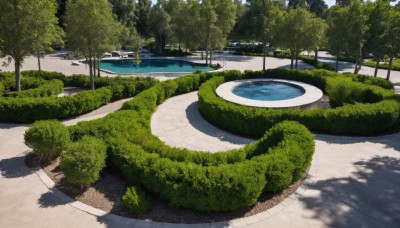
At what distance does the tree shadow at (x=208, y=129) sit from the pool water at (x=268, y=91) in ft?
19.4

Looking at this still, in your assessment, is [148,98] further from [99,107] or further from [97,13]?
[97,13]

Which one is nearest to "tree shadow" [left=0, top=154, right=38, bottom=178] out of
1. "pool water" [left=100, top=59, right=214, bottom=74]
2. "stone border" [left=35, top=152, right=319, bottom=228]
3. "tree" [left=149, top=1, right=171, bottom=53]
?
→ "stone border" [left=35, top=152, right=319, bottom=228]

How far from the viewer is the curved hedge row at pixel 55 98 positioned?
19.0 m

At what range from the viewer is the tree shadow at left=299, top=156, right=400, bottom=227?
9.70 metres

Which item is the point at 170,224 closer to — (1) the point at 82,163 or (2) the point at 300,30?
(1) the point at 82,163

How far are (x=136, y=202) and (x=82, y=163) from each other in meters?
2.75

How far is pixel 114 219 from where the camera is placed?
A: 9750 millimetres

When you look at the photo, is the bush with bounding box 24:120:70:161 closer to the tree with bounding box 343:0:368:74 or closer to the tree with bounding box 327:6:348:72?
the tree with bounding box 343:0:368:74

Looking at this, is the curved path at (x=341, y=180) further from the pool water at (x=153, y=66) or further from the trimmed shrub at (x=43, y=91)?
the pool water at (x=153, y=66)

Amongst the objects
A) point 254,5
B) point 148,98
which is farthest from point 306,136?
point 254,5

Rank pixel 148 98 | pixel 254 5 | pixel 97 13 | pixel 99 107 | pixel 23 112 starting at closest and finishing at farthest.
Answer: pixel 23 112 → pixel 148 98 → pixel 99 107 → pixel 97 13 → pixel 254 5

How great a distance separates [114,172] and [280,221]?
7.32 meters

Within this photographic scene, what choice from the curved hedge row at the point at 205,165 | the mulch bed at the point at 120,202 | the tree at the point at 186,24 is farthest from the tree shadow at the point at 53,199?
the tree at the point at 186,24

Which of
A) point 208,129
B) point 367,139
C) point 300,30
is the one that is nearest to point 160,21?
point 300,30
